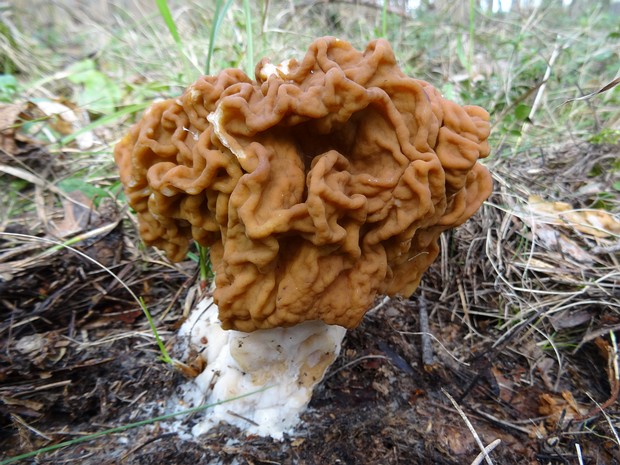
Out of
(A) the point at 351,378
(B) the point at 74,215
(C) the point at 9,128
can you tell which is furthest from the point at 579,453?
(C) the point at 9,128

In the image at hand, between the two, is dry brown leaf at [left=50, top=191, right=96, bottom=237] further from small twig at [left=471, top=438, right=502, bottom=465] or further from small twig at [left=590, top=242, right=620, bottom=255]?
small twig at [left=590, top=242, right=620, bottom=255]

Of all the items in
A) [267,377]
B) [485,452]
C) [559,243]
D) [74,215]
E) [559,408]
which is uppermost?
[74,215]

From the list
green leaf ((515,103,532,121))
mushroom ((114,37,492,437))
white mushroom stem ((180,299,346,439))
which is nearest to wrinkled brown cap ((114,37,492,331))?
mushroom ((114,37,492,437))

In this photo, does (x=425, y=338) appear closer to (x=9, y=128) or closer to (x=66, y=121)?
(x=9, y=128)

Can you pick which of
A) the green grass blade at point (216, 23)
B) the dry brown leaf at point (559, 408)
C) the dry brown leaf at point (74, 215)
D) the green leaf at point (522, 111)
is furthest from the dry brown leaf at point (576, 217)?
the dry brown leaf at point (74, 215)

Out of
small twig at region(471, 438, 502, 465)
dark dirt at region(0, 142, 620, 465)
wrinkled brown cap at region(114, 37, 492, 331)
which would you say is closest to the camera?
wrinkled brown cap at region(114, 37, 492, 331)

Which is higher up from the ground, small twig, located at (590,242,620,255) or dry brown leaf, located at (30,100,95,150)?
dry brown leaf, located at (30,100,95,150)
